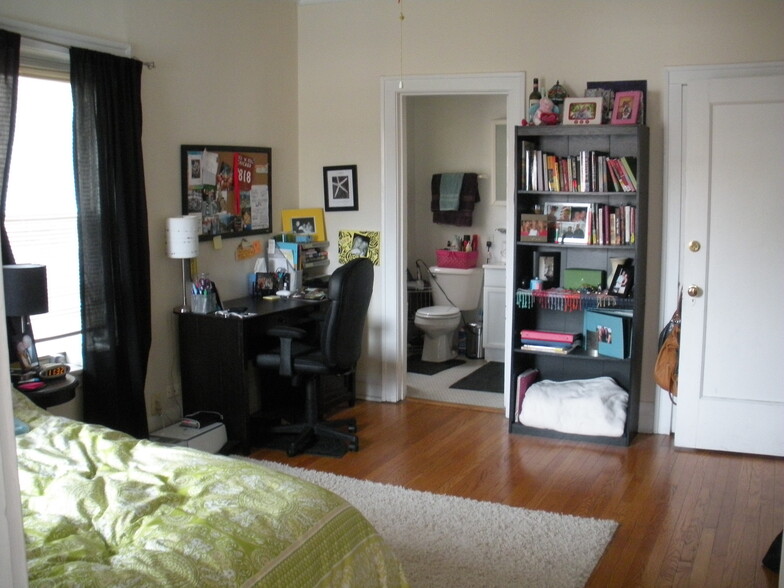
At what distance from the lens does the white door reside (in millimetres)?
4207

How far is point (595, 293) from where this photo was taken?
4672mm

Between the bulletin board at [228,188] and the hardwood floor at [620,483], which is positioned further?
the bulletin board at [228,188]

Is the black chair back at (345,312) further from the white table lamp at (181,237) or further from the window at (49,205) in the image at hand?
Answer: the window at (49,205)

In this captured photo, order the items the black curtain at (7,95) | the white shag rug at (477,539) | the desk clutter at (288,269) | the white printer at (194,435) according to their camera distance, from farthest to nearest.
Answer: the desk clutter at (288,269) → the white printer at (194,435) → the black curtain at (7,95) → the white shag rug at (477,539)

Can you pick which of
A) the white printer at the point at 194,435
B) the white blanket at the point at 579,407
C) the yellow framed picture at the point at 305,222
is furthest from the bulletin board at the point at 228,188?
the white blanket at the point at 579,407

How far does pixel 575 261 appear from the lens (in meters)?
4.90

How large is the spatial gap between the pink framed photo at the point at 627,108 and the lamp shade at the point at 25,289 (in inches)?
120

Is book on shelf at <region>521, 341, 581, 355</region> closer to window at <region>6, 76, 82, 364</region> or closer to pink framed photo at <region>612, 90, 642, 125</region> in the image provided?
pink framed photo at <region>612, 90, 642, 125</region>

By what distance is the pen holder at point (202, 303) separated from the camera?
4492mm

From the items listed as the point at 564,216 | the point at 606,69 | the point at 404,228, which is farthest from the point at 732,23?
the point at 404,228

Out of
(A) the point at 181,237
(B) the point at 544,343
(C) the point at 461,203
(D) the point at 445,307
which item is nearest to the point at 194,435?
(A) the point at 181,237

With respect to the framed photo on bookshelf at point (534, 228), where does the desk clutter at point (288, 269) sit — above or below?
below

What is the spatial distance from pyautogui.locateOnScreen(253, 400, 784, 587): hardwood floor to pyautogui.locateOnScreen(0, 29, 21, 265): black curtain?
195cm

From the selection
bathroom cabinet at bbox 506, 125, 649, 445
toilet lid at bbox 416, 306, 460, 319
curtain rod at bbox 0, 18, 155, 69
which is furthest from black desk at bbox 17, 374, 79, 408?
toilet lid at bbox 416, 306, 460, 319
